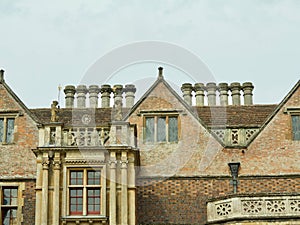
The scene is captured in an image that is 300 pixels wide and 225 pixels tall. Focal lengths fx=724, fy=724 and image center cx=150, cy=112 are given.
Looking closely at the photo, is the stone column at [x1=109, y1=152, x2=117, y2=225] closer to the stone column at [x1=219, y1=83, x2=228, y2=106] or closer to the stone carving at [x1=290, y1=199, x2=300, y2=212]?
the stone carving at [x1=290, y1=199, x2=300, y2=212]

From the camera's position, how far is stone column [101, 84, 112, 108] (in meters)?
29.8

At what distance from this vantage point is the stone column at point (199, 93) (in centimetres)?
2981

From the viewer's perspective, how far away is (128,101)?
1166 inches

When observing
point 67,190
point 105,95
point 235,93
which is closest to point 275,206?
point 67,190

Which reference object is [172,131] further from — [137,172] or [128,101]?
[128,101]

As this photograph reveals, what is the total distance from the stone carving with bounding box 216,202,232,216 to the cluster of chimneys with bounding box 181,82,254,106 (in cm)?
839

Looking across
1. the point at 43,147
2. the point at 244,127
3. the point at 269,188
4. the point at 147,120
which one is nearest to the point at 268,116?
the point at 244,127

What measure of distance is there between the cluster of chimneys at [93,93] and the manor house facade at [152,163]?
6.78 ft

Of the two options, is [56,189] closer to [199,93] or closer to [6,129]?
[6,129]

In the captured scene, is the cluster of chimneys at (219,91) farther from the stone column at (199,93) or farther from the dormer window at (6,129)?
the dormer window at (6,129)

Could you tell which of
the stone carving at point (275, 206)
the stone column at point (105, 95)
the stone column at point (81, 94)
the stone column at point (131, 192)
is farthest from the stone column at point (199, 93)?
the stone carving at point (275, 206)

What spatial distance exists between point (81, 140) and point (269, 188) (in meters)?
6.68

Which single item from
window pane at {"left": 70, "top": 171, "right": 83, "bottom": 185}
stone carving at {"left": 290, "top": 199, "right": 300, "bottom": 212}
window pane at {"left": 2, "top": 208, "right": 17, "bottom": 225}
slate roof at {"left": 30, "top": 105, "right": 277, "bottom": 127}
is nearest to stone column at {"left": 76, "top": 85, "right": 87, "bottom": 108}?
slate roof at {"left": 30, "top": 105, "right": 277, "bottom": 127}

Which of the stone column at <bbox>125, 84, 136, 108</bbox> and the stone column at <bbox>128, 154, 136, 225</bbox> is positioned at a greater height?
the stone column at <bbox>125, 84, 136, 108</bbox>
